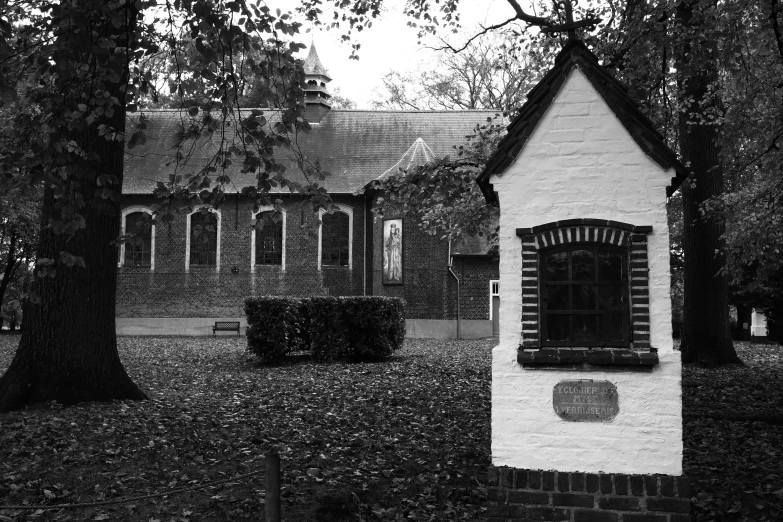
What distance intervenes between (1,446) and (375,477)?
393cm

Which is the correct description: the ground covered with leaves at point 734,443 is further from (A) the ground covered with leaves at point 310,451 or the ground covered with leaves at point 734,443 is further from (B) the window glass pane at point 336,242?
(B) the window glass pane at point 336,242

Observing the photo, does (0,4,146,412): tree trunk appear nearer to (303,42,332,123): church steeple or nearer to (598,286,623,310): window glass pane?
(598,286,623,310): window glass pane

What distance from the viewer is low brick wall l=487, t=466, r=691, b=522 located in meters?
6.34

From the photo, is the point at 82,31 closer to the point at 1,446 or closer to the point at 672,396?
the point at 1,446

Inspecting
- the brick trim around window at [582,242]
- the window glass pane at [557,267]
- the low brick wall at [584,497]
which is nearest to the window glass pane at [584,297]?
the window glass pane at [557,267]

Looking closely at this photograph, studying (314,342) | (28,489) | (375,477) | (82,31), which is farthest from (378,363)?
(82,31)

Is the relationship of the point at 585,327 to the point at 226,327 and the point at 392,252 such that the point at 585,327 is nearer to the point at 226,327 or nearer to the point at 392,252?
the point at 392,252

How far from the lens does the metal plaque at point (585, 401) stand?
21.4 feet

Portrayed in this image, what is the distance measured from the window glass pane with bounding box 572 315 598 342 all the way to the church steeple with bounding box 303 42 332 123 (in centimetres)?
3232

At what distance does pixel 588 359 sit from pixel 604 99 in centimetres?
226

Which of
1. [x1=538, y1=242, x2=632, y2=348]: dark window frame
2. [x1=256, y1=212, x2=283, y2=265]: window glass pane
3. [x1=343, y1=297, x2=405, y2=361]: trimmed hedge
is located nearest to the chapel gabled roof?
[x1=538, y1=242, x2=632, y2=348]: dark window frame

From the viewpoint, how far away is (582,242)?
21.9 feet

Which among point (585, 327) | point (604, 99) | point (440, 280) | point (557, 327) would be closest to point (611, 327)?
point (585, 327)

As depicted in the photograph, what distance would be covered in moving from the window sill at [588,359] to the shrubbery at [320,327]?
12197mm
